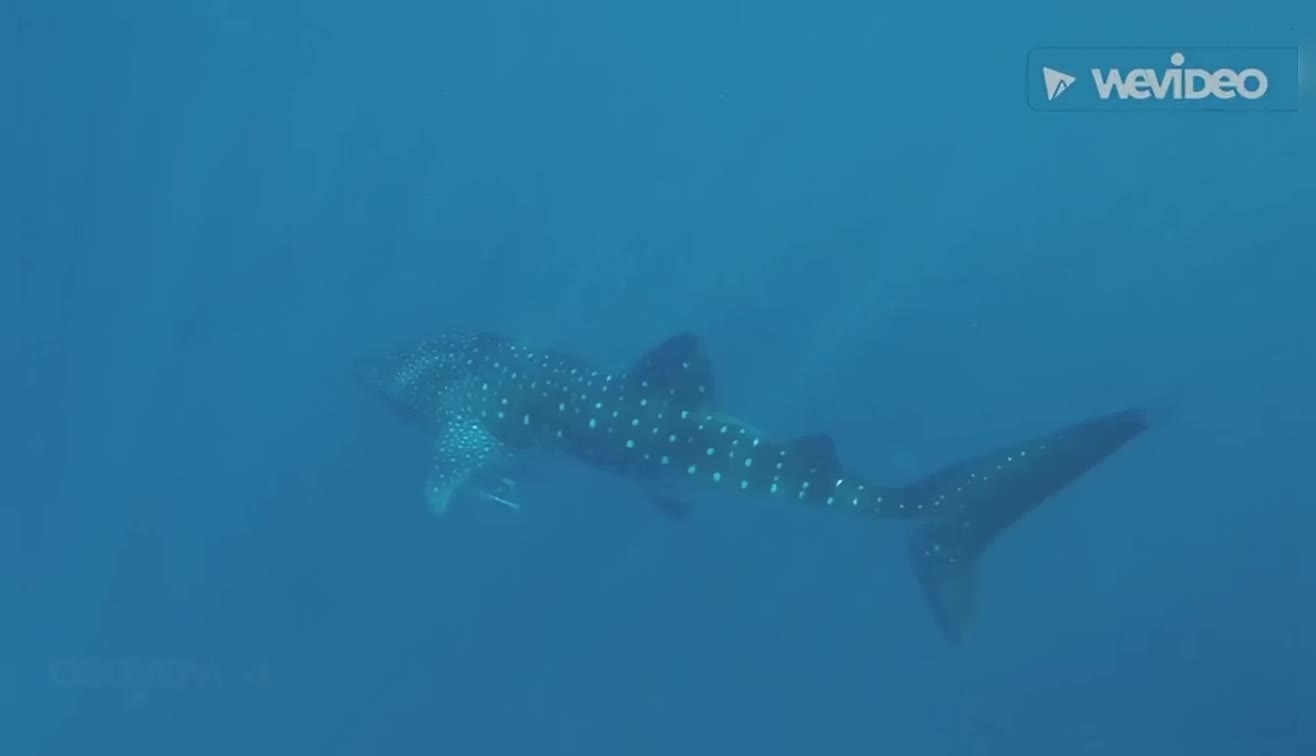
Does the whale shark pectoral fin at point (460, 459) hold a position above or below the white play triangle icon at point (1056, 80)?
below

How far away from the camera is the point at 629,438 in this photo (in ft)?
22.0

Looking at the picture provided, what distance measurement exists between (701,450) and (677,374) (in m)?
0.45

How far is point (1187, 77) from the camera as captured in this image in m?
7.38

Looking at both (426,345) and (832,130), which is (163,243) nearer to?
(426,345)

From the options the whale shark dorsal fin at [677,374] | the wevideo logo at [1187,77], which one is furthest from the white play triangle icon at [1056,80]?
the whale shark dorsal fin at [677,374]

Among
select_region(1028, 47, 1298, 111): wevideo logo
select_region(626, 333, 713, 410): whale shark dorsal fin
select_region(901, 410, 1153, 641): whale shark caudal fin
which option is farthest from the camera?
select_region(1028, 47, 1298, 111): wevideo logo

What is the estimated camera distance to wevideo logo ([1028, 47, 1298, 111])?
24.2 ft

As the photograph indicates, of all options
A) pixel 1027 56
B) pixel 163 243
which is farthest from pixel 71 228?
pixel 1027 56

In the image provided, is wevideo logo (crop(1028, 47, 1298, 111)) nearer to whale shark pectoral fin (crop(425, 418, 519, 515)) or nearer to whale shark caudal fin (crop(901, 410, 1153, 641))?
whale shark caudal fin (crop(901, 410, 1153, 641))

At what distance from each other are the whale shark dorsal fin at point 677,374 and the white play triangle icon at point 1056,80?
322 centimetres
